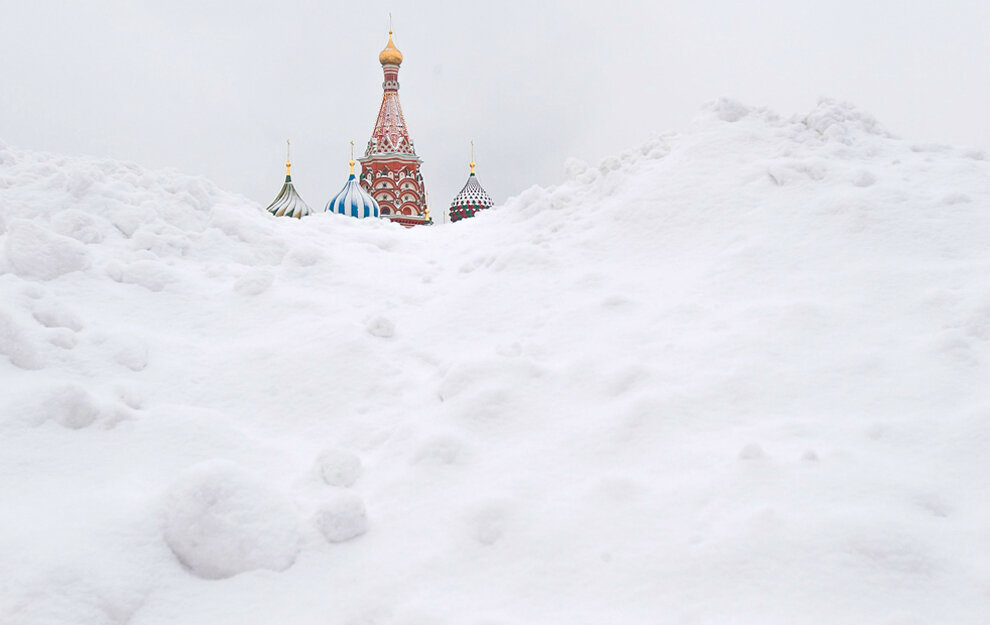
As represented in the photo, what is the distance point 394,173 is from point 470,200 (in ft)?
12.0

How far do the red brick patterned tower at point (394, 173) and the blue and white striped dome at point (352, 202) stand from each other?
4596 millimetres

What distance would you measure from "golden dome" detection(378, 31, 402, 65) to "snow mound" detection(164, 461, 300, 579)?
2871cm

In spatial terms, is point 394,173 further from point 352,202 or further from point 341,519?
point 341,519

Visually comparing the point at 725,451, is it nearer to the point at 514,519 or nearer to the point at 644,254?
the point at 514,519

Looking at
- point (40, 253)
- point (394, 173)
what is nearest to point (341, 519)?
point (40, 253)

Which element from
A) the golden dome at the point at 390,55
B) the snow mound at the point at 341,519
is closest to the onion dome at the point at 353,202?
the golden dome at the point at 390,55

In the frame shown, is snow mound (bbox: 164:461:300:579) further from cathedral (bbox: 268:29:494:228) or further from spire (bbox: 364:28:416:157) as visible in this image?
spire (bbox: 364:28:416:157)

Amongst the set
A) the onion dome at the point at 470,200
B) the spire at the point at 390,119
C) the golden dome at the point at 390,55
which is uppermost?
the golden dome at the point at 390,55

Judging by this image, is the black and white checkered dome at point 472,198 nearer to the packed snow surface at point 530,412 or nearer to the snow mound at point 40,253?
the packed snow surface at point 530,412

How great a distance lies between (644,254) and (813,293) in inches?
49.8

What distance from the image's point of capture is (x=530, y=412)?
3.15 meters

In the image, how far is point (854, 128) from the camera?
5.79 m

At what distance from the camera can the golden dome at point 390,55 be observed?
28828 mm

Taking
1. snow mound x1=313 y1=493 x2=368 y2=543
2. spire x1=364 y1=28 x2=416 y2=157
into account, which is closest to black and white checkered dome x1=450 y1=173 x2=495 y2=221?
spire x1=364 y1=28 x2=416 y2=157
